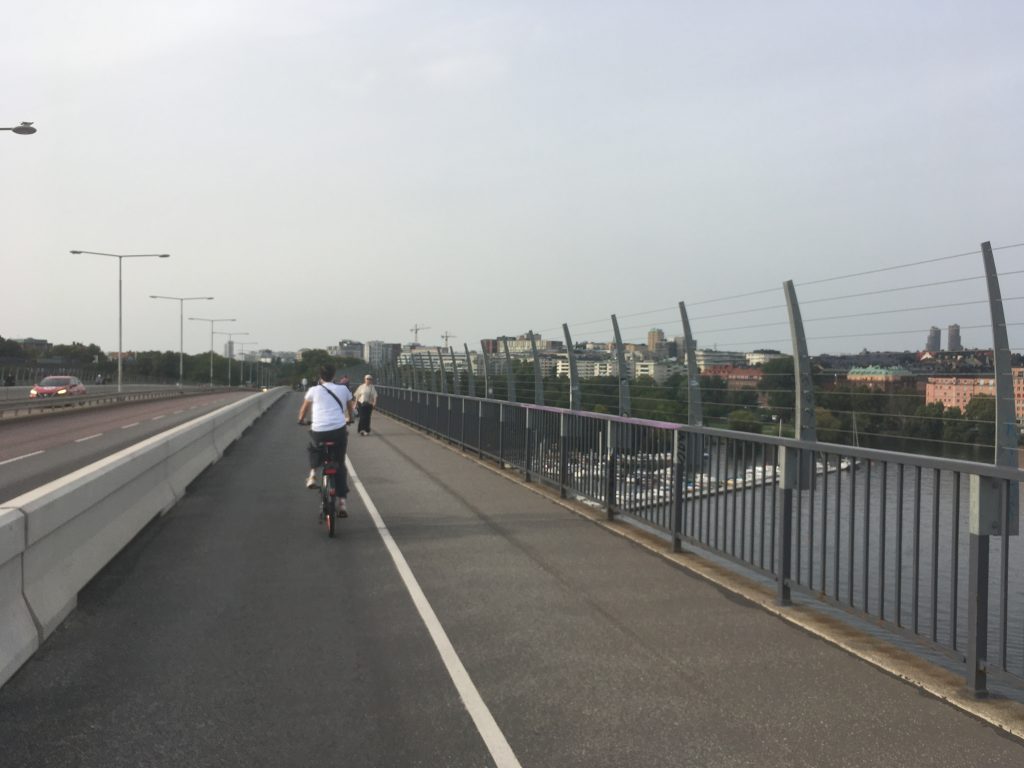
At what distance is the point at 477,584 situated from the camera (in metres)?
7.18

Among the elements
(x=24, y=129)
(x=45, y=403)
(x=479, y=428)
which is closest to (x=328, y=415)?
(x=479, y=428)

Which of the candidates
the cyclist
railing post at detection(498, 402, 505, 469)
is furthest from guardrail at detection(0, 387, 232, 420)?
the cyclist

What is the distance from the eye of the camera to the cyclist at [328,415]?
34.1 feet

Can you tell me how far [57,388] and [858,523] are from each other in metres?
47.8

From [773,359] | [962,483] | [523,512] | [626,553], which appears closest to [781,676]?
[962,483]

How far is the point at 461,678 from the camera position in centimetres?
487

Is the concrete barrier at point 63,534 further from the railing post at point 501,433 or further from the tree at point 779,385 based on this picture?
the railing post at point 501,433

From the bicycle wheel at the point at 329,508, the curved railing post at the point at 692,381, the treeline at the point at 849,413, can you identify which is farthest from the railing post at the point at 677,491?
the bicycle wheel at the point at 329,508

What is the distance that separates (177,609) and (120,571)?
5.14 ft

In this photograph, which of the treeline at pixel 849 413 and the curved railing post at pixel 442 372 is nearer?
the treeline at pixel 849 413

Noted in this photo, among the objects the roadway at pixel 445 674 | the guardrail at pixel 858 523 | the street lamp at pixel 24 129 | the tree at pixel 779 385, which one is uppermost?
the street lamp at pixel 24 129

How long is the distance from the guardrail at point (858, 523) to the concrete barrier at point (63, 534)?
4722 millimetres

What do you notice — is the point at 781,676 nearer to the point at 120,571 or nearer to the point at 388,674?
the point at 388,674

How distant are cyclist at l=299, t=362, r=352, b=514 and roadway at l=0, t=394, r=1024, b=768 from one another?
183 cm
